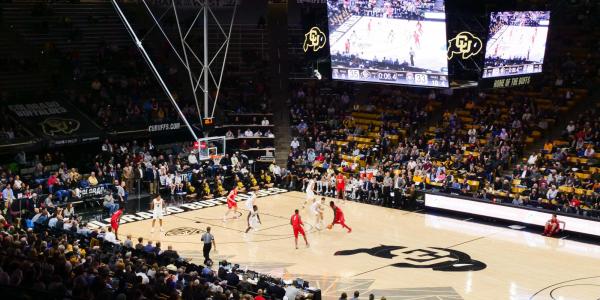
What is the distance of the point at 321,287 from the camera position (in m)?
23.7

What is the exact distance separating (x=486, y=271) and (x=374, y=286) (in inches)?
152

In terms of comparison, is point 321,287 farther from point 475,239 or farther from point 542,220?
point 542,220

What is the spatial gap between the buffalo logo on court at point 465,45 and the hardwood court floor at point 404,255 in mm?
6348

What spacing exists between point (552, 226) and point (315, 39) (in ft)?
41.4

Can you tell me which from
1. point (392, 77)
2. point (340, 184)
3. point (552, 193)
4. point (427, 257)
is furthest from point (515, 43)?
point (427, 257)

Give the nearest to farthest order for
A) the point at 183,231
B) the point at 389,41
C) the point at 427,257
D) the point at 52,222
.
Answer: the point at 52,222
the point at 427,257
the point at 183,231
the point at 389,41

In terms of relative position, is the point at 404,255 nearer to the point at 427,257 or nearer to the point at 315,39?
the point at 427,257

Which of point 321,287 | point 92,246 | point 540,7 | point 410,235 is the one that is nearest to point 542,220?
point 410,235

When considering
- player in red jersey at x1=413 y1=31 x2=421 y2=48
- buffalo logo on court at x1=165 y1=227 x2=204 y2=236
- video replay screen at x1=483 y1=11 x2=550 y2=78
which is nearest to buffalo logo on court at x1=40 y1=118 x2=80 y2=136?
buffalo logo on court at x1=165 y1=227 x2=204 y2=236

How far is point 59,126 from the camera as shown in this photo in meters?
37.6

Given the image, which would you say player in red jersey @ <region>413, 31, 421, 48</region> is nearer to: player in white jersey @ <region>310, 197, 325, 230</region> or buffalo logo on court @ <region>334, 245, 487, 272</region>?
player in white jersey @ <region>310, 197, 325, 230</region>

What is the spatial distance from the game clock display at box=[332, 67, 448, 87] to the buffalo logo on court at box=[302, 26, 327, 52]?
1.19 m

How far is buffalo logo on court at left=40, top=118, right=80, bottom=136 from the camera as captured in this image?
122 feet

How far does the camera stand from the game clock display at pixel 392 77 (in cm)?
3262
